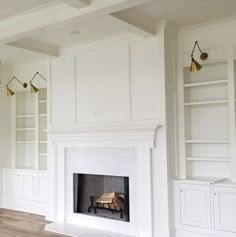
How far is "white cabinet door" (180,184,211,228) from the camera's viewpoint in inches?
164

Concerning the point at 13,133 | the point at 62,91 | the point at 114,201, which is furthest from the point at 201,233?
the point at 13,133

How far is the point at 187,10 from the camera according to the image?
393 centimetres

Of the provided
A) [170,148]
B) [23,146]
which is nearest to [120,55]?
[170,148]

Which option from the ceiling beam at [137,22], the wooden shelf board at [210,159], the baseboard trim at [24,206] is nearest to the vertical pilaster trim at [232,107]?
the wooden shelf board at [210,159]

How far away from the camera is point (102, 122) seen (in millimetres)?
4895

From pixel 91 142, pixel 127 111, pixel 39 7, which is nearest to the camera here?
pixel 39 7

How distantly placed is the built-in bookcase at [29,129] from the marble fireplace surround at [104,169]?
37.2 inches

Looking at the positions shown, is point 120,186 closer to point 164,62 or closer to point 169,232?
point 169,232

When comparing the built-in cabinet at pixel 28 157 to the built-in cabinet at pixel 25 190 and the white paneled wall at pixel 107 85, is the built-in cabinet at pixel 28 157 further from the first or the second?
the white paneled wall at pixel 107 85

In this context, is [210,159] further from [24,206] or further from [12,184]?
[12,184]

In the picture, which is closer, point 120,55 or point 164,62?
point 164,62

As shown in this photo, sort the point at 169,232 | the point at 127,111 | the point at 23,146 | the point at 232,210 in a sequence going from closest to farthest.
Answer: the point at 232,210, the point at 169,232, the point at 127,111, the point at 23,146

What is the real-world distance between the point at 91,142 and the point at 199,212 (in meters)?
1.85

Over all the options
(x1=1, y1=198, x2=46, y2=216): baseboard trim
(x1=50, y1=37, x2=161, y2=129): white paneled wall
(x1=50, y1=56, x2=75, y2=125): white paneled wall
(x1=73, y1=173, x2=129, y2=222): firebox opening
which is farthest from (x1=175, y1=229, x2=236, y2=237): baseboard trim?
(x1=1, y1=198, x2=46, y2=216): baseboard trim
